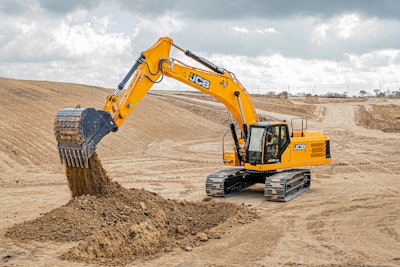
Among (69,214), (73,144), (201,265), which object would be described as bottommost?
(201,265)

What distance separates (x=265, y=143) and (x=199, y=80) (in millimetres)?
2539

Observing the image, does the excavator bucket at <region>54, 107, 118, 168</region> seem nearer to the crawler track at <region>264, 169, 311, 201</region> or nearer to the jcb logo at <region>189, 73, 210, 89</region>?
the jcb logo at <region>189, 73, 210, 89</region>

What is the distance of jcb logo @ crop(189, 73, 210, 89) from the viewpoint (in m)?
14.0

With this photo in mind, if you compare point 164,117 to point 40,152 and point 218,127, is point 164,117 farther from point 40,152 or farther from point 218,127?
point 40,152

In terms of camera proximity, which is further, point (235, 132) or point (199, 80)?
point (235, 132)

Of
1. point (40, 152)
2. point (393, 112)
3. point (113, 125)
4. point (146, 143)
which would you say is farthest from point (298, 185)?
point (393, 112)

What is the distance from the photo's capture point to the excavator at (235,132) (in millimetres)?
12602

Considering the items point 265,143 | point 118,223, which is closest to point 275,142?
point 265,143

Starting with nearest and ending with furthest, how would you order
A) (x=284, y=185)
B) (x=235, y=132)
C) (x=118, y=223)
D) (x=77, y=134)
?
1. (x=118, y=223)
2. (x=77, y=134)
3. (x=284, y=185)
4. (x=235, y=132)

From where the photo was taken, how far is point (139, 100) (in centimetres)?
1275

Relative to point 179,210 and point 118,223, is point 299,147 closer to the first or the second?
point 179,210

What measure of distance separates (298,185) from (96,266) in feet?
27.0

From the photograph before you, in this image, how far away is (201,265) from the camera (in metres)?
8.49

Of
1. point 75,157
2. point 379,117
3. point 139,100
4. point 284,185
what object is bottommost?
point 284,185
